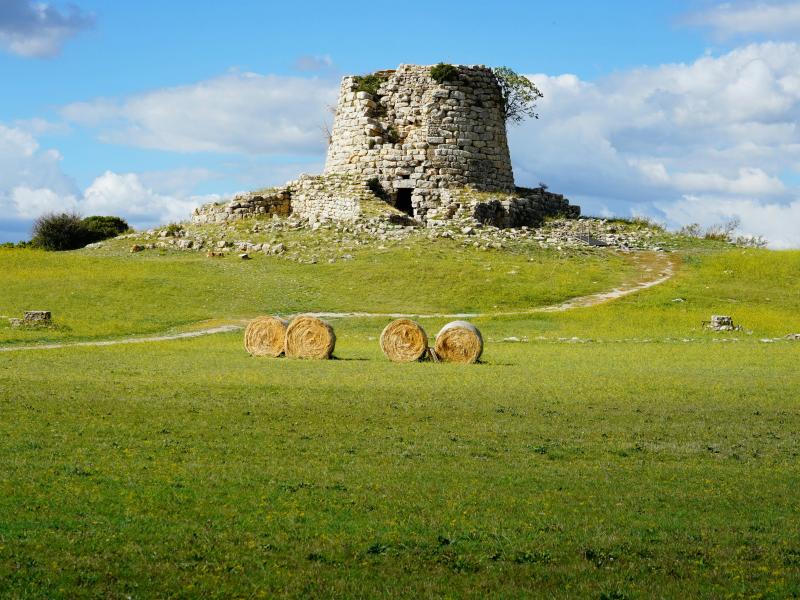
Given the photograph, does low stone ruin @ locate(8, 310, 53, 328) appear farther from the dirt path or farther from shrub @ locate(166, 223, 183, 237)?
shrub @ locate(166, 223, 183, 237)

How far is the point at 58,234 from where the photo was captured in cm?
7369

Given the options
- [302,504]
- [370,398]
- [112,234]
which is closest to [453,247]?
[112,234]

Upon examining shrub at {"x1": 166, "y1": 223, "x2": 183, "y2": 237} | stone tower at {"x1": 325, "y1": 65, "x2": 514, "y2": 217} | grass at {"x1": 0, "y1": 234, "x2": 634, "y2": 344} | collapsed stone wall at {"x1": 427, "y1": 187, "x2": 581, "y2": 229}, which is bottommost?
grass at {"x1": 0, "y1": 234, "x2": 634, "y2": 344}

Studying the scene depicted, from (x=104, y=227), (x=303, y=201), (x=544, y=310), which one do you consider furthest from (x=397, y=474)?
(x=104, y=227)

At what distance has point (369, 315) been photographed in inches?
1804

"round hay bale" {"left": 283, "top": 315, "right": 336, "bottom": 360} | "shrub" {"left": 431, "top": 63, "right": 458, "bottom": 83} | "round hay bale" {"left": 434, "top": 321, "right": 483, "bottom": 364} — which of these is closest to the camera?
"round hay bale" {"left": 434, "top": 321, "right": 483, "bottom": 364}

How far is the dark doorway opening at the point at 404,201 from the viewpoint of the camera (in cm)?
6862

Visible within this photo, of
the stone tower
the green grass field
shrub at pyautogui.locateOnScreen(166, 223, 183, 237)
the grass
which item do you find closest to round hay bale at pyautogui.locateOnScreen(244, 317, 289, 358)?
the green grass field

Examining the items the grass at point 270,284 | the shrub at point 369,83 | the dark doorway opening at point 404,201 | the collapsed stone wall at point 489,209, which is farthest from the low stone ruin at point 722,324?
the shrub at point 369,83

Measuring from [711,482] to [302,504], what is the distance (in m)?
5.32

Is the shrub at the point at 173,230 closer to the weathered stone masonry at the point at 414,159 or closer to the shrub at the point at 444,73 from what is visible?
the weathered stone masonry at the point at 414,159

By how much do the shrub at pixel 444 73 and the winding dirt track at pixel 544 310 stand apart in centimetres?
1591

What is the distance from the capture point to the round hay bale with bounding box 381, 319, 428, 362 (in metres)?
32.0

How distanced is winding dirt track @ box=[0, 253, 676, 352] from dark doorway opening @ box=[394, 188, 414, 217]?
1458cm
